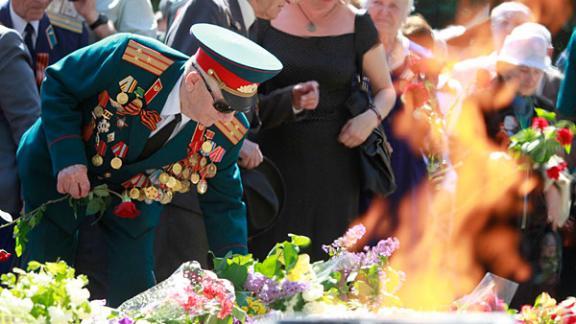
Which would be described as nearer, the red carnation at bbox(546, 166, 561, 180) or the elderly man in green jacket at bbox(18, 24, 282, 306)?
the elderly man in green jacket at bbox(18, 24, 282, 306)

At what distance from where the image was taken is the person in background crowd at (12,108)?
496 centimetres

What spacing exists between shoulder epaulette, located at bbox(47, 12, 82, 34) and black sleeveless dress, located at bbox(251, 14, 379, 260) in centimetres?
99

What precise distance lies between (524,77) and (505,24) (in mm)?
671

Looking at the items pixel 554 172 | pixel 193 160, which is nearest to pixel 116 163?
pixel 193 160

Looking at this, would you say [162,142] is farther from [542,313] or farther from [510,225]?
[510,225]

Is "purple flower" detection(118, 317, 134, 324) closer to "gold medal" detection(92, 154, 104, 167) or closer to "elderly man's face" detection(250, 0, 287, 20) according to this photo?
"gold medal" detection(92, 154, 104, 167)

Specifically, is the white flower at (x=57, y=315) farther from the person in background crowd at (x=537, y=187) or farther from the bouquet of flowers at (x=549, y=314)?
the person in background crowd at (x=537, y=187)

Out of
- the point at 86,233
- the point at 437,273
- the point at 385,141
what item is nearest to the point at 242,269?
the point at 86,233

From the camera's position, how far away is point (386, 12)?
20.2 feet

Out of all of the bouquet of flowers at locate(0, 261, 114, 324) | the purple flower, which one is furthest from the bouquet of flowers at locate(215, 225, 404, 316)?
the bouquet of flowers at locate(0, 261, 114, 324)

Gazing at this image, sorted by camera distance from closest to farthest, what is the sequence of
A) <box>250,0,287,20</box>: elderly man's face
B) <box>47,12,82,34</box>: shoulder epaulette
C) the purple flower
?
1. the purple flower
2. <box>250,0,287,20</box>: elderly man's face
3. <box>47,12,82,34</box>: shoulder epaulette

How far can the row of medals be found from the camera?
432 cm

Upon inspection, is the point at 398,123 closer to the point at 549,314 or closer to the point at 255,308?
the point at 549,314

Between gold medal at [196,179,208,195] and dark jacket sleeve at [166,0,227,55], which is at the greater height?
Result: dark jacket sleeve at [166,0,227,55]
